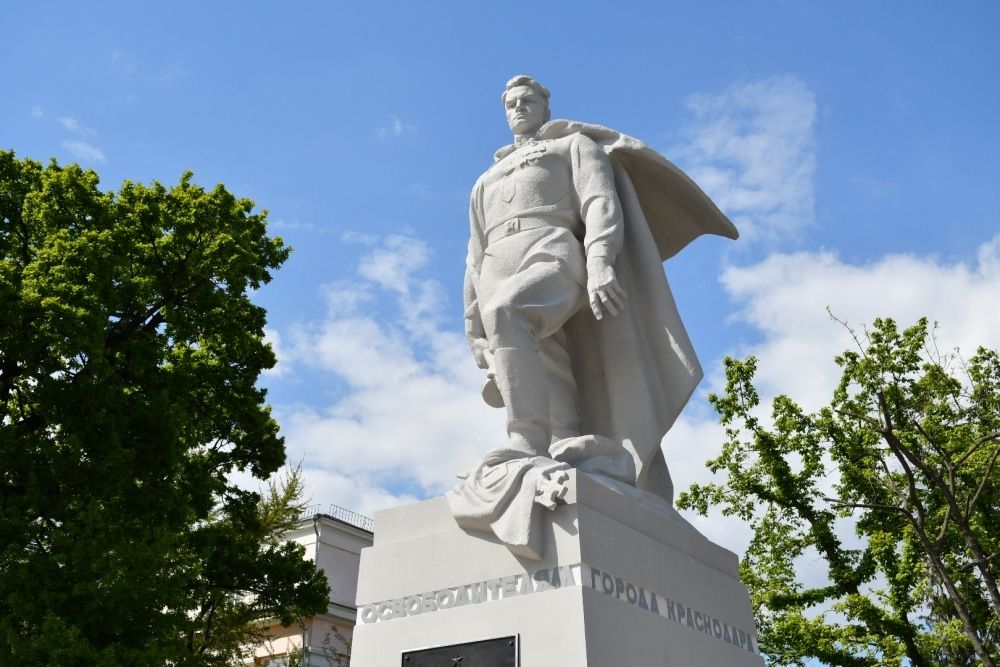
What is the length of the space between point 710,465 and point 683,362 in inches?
621

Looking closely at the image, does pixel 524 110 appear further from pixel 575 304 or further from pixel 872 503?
pixel 872 503

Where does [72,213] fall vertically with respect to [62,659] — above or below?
above

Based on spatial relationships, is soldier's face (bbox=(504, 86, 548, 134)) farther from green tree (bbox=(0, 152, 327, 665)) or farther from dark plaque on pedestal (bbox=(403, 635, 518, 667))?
green tree (bbox=(0, 152, 327, 665))

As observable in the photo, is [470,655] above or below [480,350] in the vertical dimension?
below

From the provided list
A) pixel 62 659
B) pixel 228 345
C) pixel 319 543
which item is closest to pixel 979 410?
pixel 228 345

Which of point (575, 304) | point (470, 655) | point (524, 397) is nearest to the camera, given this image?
point (470, 655)

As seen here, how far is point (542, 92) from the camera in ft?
22.1

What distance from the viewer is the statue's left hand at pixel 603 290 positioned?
5473 mm

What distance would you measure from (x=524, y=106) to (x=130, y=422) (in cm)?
1056

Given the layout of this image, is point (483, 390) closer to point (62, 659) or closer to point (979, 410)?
point (62, 659)

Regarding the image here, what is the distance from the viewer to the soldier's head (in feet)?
21.5

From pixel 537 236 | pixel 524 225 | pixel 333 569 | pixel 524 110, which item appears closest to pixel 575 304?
pixel 537 236

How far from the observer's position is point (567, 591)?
4449mm

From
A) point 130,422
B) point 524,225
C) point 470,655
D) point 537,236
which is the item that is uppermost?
point 130,422
